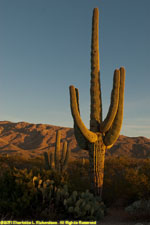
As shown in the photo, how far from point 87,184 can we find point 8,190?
4.00 metres

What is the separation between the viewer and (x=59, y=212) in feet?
23.2

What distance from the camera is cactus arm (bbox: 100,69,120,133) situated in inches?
354

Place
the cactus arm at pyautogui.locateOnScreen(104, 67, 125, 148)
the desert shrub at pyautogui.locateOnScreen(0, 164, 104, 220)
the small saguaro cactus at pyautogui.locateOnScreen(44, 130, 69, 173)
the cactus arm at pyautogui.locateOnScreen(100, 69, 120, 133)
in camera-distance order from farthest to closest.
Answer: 1. the small saguaro cactus at pyautogui.locateOnScreen(44, 130, 69, 173)
2. the cactus arm at pyautogui.locateOnScreen(104, 67, 125, 148)
3. the cactus arm at pyautogui.locateOnScreen(100, 69, 120, 133)
4. the desert shrub at pyautogui.locateOnScreen(0, 164, 104, 220)

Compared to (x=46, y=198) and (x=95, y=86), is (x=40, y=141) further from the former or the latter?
(x=46, y=198)

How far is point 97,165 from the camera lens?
8.93 meters

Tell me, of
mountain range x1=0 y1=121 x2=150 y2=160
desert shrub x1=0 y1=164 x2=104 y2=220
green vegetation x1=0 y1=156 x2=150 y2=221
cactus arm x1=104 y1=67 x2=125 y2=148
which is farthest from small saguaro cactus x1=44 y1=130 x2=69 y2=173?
mountain range x1=0 y1=121 x2=150 y2=160

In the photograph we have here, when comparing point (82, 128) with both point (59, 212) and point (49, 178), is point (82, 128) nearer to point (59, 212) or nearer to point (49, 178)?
point (49, 178)

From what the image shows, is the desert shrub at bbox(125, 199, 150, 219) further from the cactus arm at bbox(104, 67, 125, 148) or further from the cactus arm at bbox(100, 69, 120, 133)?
the cactus arm at bbox(100, 69, 120, 133)

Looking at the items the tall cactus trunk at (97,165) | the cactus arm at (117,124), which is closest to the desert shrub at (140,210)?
the tall cactus trunk at (97,165)

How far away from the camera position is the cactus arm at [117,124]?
30.0 ft

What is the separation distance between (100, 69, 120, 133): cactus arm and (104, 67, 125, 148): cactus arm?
29 cm

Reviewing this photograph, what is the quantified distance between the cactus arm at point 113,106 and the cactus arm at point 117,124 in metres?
0.29

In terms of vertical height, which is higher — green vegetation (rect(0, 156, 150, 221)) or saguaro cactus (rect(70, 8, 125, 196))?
saguaro cactus (rect(70, 8, 125, 196))

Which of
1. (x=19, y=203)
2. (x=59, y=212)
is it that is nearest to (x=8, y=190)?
(x=19, y=203)
